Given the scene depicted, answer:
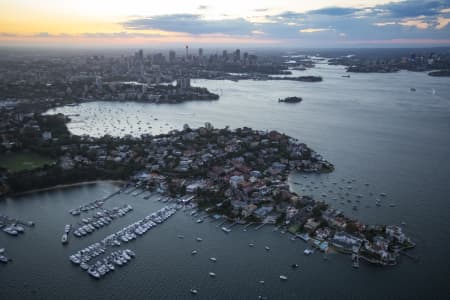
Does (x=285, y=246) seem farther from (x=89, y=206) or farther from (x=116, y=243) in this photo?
(x=89, y=206)

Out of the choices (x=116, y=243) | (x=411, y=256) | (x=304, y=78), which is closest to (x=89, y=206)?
(x=116, y=243)

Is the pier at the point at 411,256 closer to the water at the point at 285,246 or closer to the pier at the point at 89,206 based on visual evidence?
the water at the point at 285,246

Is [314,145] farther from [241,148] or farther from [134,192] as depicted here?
[134,192]

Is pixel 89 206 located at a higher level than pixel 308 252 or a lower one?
higher

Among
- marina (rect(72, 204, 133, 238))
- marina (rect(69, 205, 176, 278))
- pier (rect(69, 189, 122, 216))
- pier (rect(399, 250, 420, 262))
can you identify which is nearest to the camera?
marina (rect(69, 205, 176, 278))

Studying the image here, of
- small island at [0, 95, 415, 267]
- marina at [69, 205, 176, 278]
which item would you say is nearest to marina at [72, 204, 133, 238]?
marina at [69, 205, 176, 278]

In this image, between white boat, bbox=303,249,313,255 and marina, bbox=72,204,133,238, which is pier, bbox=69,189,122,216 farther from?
white boat, bbox=303,249,313,255

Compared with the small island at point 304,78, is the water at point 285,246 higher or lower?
lower

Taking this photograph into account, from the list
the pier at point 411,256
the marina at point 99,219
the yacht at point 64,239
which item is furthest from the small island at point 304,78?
the yacht at point 64,239

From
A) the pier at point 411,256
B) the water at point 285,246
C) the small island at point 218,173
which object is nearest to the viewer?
the water at point 285,246

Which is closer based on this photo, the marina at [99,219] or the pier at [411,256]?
the pier at [411,256]

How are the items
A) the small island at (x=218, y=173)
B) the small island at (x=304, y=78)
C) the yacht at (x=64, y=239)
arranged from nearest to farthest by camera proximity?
1. the yacht at (x=64, y=239)
2. the small island at (x=218, y=173)
3. the small island at (x=304, y=78)

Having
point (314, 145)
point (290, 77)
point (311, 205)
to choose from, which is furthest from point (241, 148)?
point (290, 77)
